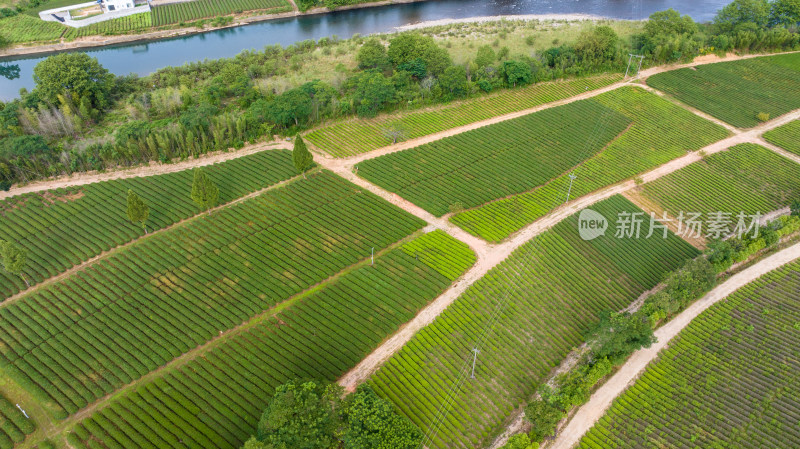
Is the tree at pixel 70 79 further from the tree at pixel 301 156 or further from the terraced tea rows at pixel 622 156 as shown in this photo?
the terraced tea rows at pixel 622 156

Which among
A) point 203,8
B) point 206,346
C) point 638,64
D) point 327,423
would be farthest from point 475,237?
point 203,8

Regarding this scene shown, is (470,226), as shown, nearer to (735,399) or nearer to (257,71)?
(735,399)

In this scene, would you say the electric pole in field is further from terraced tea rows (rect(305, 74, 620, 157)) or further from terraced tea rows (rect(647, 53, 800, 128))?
terraced tea rows (rect(647, 53, 800, 128))

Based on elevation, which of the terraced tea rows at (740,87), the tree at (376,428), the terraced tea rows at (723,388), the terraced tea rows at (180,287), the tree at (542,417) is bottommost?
the terraced tea rows at (723,388)

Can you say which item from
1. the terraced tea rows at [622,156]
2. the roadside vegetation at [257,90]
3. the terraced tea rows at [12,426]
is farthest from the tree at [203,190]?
the terraced tea rows at [622,156]

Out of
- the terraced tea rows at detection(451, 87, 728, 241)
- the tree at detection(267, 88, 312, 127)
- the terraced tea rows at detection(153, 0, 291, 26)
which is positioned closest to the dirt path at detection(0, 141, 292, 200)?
the tree at detection(267, 88, 312, 127)

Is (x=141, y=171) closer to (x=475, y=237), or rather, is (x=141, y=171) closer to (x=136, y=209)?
Result: (x=136, y=209)
